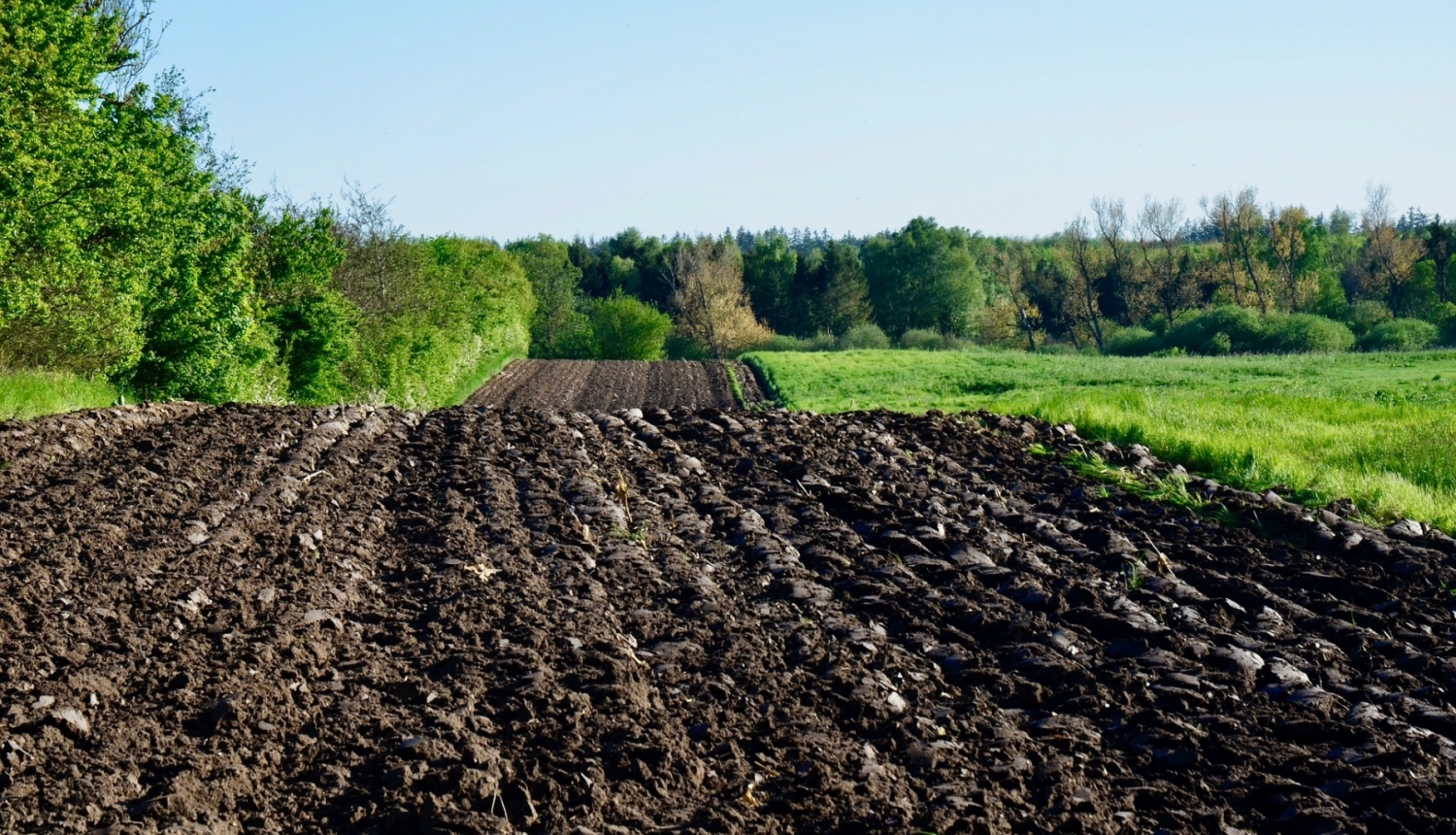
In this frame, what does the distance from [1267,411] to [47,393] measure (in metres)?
17.4

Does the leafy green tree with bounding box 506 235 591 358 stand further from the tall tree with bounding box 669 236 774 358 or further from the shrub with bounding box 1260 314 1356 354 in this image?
the shrub with bounding box 1260 314 1356 354

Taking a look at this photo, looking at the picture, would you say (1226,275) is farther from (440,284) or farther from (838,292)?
(440,284)

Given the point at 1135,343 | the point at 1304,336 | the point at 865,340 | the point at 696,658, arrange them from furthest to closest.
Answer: the point at 865,340 → the point at 1135,343 → the point at 1304,336 → the point at 696,658

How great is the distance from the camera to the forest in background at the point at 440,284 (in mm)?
16734

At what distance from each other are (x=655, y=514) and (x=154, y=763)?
17.6ft

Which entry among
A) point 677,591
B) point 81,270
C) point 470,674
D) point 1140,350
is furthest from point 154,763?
point 1140,350

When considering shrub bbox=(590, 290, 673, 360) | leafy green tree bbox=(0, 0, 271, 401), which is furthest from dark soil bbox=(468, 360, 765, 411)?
shrub bbox=(590, 290, 673, 360)

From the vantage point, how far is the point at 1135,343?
64.6 m

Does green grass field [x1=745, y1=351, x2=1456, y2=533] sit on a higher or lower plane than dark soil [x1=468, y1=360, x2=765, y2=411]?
higher

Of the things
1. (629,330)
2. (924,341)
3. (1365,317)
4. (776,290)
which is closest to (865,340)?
(924,341)

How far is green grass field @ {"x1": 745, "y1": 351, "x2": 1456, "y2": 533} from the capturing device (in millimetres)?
11906

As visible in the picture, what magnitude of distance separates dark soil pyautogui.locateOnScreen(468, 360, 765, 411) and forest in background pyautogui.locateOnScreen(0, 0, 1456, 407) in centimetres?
174

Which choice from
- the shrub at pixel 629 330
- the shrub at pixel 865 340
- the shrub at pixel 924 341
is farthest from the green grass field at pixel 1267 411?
the shrub at pixel 629 330

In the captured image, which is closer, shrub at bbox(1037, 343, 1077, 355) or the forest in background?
the forest in background
